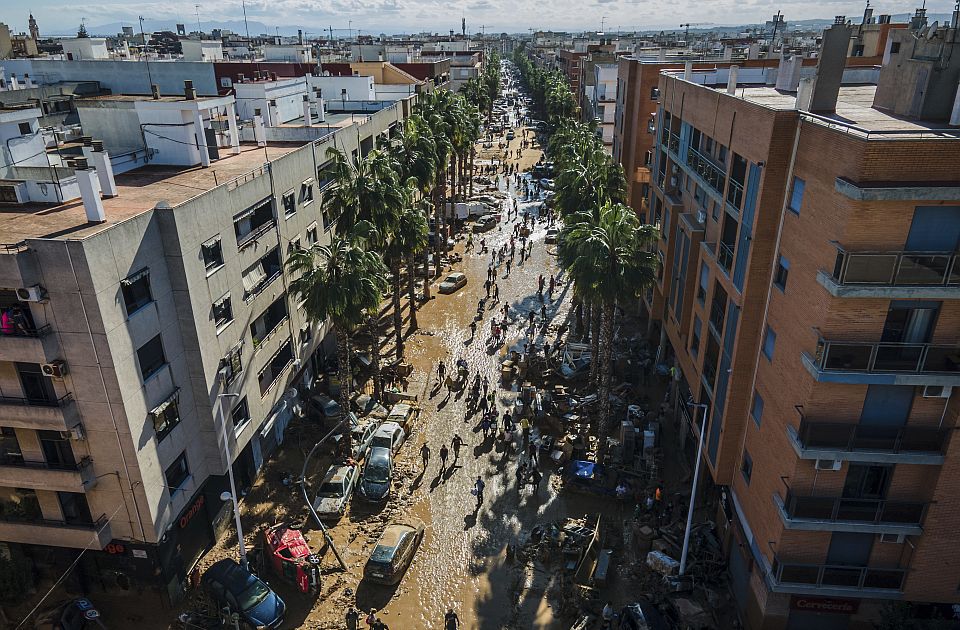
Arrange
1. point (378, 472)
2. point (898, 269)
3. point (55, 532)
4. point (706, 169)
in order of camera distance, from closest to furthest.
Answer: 1. point (898, 269)
2. point (55, 532)
3. point (378, 472)
4. point (706, 169)

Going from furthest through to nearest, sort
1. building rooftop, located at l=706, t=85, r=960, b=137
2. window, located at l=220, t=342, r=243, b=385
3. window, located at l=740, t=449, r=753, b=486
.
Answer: window, located at l=220, t=342, r=243, b=385
window, located at l=740, t=449, r=753, b=486
building rooftop, located at l=706, t=85, r=960, b=137

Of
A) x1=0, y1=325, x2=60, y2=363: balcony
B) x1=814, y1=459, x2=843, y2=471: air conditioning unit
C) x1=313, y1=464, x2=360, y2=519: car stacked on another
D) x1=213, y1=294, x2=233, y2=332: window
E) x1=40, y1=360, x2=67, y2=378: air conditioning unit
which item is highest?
x1=0, y1=325, x2=60, y2=363: balcony

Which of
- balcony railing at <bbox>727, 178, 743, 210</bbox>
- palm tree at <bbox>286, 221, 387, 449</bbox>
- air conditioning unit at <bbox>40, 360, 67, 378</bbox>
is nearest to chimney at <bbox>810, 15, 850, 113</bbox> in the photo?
balcony railing at <bbox>727, 178, 743, 210</bbox>

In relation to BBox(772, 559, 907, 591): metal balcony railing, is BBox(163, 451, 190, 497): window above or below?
above

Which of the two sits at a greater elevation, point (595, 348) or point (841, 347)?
point (841, 347)

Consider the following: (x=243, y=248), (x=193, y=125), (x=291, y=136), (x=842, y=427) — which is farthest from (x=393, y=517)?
(x=291, y=136)

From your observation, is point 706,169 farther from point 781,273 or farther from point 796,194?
point 781,273

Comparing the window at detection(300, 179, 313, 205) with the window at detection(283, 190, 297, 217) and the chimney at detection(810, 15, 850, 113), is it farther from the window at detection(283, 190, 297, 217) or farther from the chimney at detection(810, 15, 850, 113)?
the chimney at detection(810, 15, 850, 113)

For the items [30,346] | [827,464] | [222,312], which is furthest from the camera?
[222,312]

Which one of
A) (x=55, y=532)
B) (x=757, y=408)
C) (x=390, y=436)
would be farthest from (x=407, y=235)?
(x=55, y=532)
